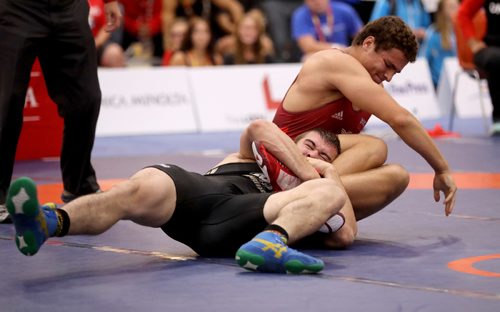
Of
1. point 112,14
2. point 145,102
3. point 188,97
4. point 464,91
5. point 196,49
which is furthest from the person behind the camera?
point 464,91

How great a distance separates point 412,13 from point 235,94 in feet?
13.8

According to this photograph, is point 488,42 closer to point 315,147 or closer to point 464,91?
point 464,91

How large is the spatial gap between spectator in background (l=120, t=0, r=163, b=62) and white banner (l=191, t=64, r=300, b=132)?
2.28m

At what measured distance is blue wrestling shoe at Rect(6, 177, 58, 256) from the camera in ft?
11.7

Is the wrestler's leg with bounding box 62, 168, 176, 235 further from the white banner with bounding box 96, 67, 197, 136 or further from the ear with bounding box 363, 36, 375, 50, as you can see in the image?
the white banner with bounding box 96, 67, 197, 136

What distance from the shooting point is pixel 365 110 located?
4.66 meters

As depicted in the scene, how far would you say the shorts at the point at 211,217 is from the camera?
415 centimetres

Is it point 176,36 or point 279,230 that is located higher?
point 176,36

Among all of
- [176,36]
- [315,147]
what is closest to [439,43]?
[176,36]

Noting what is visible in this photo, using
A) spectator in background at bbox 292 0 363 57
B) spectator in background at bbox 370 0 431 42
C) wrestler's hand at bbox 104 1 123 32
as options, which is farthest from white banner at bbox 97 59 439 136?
wrestler's hand at bbox 104 1 123 32

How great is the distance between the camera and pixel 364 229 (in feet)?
16.5

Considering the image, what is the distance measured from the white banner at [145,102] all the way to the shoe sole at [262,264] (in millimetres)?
6741

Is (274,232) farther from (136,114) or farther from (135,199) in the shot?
(136,114)

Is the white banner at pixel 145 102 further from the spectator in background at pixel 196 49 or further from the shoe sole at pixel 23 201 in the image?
the shoe sole at pixel 23 201
